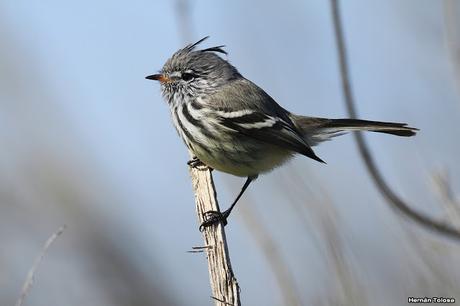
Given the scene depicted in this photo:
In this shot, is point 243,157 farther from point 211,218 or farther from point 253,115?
point 211,218

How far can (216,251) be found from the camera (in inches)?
162

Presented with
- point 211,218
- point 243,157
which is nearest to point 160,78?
point 243,157

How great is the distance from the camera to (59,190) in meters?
7.83

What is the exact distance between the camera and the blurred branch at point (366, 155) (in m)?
3.67

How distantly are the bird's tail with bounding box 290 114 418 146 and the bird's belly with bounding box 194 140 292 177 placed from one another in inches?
15.7

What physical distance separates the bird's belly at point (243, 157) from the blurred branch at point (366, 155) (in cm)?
168

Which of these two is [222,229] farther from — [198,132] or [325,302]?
[198,132]

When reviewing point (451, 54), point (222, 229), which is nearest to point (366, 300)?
point (222, 229)

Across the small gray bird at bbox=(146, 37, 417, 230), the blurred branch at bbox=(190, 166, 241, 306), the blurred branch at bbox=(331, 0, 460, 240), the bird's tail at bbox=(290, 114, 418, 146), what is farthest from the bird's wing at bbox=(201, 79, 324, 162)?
the blurred branch at bbox=(331, 0, 460, 240)

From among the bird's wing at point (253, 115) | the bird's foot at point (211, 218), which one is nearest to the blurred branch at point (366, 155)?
the bird's foot at point (211, 218)

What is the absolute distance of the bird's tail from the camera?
5.50 m

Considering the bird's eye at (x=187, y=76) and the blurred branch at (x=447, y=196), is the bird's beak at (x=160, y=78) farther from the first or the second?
the blurred branch at (x=447, y=196)

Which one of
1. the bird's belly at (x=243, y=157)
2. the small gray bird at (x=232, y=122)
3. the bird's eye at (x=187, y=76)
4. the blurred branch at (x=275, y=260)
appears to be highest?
the bird's eye at (x=187, y=76)

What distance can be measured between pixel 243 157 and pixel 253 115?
361 mm
